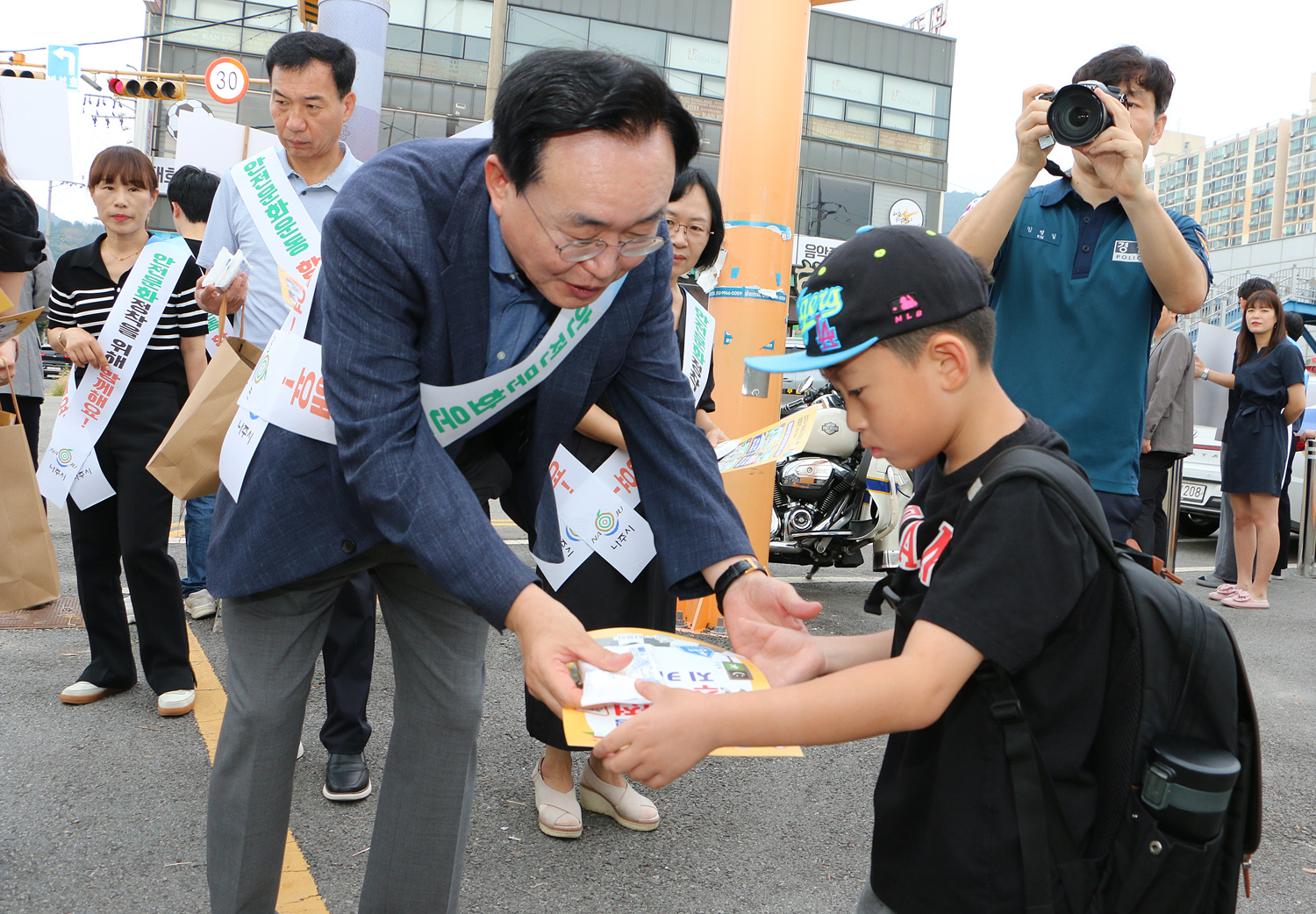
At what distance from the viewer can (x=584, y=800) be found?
9.87 feet

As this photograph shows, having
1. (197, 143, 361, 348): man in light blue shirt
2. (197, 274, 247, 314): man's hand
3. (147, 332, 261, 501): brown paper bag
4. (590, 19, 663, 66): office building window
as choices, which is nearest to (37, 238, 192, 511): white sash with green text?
(197, 143, 361, 348): man in light blue shirt

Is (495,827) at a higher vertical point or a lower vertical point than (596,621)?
lower

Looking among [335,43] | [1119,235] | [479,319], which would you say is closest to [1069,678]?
[479,319]

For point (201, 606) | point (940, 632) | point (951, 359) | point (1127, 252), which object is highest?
point (1127, 252)

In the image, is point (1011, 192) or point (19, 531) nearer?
point (19, 531)

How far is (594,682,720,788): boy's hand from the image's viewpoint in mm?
1279

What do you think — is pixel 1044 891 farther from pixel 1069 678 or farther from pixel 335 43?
pixel 335 43

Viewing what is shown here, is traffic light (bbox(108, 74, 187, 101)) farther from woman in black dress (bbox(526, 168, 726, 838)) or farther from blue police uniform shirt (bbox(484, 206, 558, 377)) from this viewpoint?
blue police uniform shirt (bbox(484, 206, 558, 377))

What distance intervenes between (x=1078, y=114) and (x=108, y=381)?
10.7 ft

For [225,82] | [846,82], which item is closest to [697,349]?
[225,82]

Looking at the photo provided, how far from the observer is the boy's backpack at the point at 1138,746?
130cm

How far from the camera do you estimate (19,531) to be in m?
2.22

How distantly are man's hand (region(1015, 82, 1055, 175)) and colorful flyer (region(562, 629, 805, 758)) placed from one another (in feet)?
5.06

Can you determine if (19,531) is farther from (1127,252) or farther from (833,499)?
(833,499)
